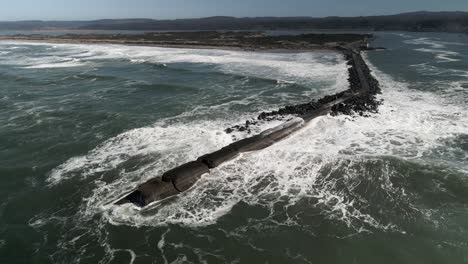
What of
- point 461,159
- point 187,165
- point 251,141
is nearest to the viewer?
point 187,165

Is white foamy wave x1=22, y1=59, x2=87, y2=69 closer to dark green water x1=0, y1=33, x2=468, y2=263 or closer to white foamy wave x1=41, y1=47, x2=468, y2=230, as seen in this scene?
dark green water x1=0, y1=33, x2=468, y2=263

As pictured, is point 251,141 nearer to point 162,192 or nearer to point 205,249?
point 162,192

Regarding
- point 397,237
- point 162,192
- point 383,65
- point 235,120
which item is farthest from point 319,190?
point 383,65

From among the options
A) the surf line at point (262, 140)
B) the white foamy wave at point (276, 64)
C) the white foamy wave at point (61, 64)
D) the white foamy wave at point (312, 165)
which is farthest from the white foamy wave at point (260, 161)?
the white foamy wave at point (61, 64)

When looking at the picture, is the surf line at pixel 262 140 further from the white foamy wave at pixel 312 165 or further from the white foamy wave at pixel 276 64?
the white foamy wave at pixel 276 64

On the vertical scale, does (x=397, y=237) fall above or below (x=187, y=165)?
below

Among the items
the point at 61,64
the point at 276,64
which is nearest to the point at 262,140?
the point at 276,64

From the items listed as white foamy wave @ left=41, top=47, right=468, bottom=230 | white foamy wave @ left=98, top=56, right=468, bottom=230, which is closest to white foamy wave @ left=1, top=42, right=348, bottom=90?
white foamy wave @ left=98, top=56, right=468, bottom=230

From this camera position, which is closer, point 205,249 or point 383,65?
point 205,249
